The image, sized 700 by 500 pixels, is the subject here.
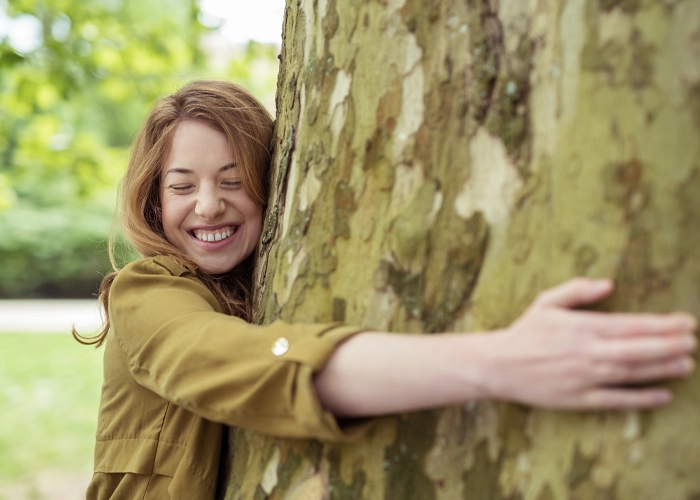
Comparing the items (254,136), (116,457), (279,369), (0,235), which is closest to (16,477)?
(116,457)

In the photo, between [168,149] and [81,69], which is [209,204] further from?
[81,69]

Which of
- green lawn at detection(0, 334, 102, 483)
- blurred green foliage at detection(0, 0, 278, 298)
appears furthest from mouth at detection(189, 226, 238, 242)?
green lawn at detection(0, 334, 102, 483)

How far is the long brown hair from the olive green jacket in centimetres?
23

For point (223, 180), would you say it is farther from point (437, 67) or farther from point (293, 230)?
point (437, 67)

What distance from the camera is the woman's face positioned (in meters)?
2.11

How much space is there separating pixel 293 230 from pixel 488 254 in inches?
21.4

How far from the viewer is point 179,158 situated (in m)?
2.15

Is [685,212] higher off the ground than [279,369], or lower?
higher

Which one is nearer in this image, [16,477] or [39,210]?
[16,477]

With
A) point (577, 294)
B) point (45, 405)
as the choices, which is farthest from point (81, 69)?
point (577, 294)

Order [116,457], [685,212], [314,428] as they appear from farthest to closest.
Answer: [116,457] → [314,428] → [685,212]

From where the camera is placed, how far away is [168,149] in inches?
88.0

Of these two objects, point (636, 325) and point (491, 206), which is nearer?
point (636, 325)

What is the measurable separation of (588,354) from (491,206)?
339mm
